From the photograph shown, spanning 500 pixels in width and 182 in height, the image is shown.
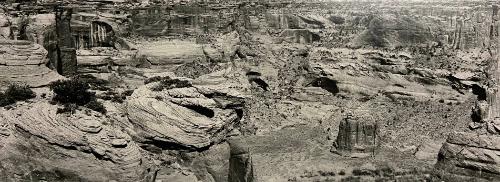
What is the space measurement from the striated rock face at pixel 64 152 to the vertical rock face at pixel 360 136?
17404mm

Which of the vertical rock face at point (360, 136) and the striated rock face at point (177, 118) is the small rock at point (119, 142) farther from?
the vertical rock face at point (360, 136)

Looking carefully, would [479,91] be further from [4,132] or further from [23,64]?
[4,132]

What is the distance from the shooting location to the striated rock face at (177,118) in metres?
39.2

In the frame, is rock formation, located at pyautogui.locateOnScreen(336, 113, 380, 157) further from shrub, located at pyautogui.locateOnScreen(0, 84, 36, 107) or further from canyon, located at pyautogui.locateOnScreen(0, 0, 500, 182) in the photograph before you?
shrub, located at pyautogui.locateOnScreen(0, 84, 36, 107)

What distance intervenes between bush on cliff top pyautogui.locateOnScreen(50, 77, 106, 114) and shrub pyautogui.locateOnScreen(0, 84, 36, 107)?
166 centimetres

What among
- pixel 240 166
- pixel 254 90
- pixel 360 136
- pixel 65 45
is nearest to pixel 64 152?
pixel 240 166

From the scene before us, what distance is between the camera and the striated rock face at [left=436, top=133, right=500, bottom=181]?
34.8 metres

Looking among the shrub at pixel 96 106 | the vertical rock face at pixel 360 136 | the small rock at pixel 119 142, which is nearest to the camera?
the small rock at pixel 119 142

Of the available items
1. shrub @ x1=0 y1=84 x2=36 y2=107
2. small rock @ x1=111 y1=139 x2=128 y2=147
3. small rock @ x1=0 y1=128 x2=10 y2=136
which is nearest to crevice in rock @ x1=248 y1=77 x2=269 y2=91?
small rock @ x1=111 y1=139 x2=128 y2=147

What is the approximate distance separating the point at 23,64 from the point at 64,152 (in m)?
9.71

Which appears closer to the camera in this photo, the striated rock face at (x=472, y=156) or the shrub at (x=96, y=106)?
the striated rock face at (x=472, y=156)

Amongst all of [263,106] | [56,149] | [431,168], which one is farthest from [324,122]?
[56,149]

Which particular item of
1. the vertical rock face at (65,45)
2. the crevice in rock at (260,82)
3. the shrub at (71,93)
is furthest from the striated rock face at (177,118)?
the crevice in rock at (260,82)

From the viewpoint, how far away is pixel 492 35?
5269 cm
